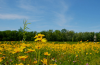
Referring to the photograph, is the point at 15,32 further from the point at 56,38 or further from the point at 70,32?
the point at 70,32

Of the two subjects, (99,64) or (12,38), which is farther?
(12,38)

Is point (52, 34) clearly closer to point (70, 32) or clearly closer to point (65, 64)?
point (70, 32)

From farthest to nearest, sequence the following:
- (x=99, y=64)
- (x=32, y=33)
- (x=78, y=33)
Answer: (x=78, y=33) < (x=32, y=33) < (x=99, y=64)

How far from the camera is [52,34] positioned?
112 ft

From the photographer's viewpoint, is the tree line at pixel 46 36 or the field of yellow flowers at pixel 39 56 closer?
the field of yellow flowers at pixel 39 56

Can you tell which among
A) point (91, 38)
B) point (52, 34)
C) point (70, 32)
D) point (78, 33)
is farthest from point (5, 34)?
point (91, 38)

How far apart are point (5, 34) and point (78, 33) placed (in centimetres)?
3037

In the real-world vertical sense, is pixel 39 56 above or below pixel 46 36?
above

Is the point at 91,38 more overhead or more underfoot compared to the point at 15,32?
more underfoot

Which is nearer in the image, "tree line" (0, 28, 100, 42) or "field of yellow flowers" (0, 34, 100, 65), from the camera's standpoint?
"field of yellow flowers" (0, 34, 100, 65)

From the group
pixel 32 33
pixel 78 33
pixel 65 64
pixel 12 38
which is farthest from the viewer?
pixel 78 33

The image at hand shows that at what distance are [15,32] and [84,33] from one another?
29.7 m

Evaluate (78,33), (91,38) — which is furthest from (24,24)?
(91,38)

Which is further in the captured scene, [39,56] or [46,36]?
[46,36]
